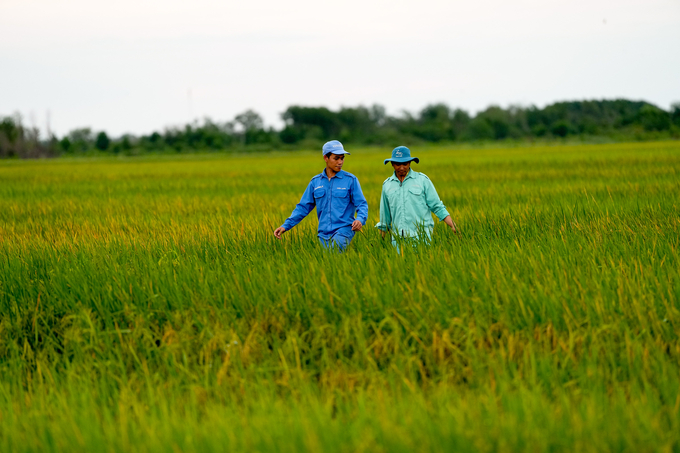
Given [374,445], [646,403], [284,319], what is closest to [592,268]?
[646,403]

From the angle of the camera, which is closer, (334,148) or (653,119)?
(334,148)

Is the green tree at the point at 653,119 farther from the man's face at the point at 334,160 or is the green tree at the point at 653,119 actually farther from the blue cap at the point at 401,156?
the man's face at the point at 334,160

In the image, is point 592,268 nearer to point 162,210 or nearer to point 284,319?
point 284,319

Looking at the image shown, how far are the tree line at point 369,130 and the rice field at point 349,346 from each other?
57595 millimetres

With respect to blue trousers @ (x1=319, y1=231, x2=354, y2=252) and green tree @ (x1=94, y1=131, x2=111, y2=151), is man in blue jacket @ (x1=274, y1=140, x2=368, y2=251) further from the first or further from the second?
green tree @ (x1=94, y1=131, x2=111, y2=151)

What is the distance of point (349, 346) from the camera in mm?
3344

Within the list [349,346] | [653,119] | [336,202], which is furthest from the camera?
[653,119]

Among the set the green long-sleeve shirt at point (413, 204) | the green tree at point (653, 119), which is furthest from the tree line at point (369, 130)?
the green long-sleeve shirt at point (413, 204)


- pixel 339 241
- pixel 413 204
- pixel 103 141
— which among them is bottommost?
pixel 339 241

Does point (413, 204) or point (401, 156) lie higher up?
point (401, 156)

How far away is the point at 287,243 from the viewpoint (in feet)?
18.1

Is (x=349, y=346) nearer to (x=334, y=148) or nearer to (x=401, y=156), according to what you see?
(x=401, y=156)

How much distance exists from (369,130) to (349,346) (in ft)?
277

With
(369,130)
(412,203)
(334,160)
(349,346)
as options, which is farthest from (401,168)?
(369,130)
